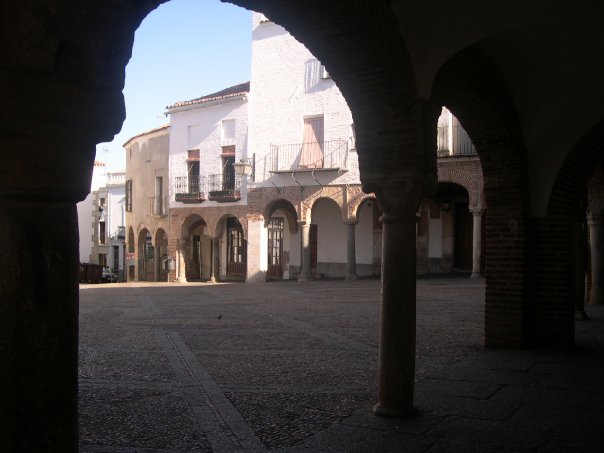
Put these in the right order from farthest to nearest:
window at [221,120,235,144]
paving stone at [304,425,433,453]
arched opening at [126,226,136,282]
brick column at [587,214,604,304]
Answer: arched opening at [126,226,136,282] < window at [221,120,235,144] < brick column at [587,214,604,304] < paving stone at [304,425,433,453]

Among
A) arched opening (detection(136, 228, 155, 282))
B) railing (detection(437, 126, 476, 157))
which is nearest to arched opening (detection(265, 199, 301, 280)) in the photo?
railing (detection(437, 126, 476, 157))

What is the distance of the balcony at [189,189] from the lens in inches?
1019

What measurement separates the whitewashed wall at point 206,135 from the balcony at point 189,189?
226mm

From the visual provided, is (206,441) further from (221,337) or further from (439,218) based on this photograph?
(439,218)

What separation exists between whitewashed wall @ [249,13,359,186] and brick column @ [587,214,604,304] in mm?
9707

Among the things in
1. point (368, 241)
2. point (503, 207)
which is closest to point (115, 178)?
point (368, 241)

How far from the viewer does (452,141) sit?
Result: 1923cm

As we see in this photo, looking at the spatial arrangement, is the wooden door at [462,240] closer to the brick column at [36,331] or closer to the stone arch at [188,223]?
the stone arch at [188,223]

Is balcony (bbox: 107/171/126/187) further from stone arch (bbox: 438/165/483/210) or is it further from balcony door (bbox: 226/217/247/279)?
stone arch (bbox: 438/165/483/210)

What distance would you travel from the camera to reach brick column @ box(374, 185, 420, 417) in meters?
4.67

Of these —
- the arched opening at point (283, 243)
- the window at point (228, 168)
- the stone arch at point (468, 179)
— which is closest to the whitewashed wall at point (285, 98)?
the window at point (228, 168)

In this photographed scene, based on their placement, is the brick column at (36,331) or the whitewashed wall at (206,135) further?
the whitewashed wall at (206,135)

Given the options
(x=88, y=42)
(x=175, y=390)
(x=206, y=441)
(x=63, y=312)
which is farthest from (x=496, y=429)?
(x=88, y=42)

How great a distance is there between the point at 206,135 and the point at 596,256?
16.9m
